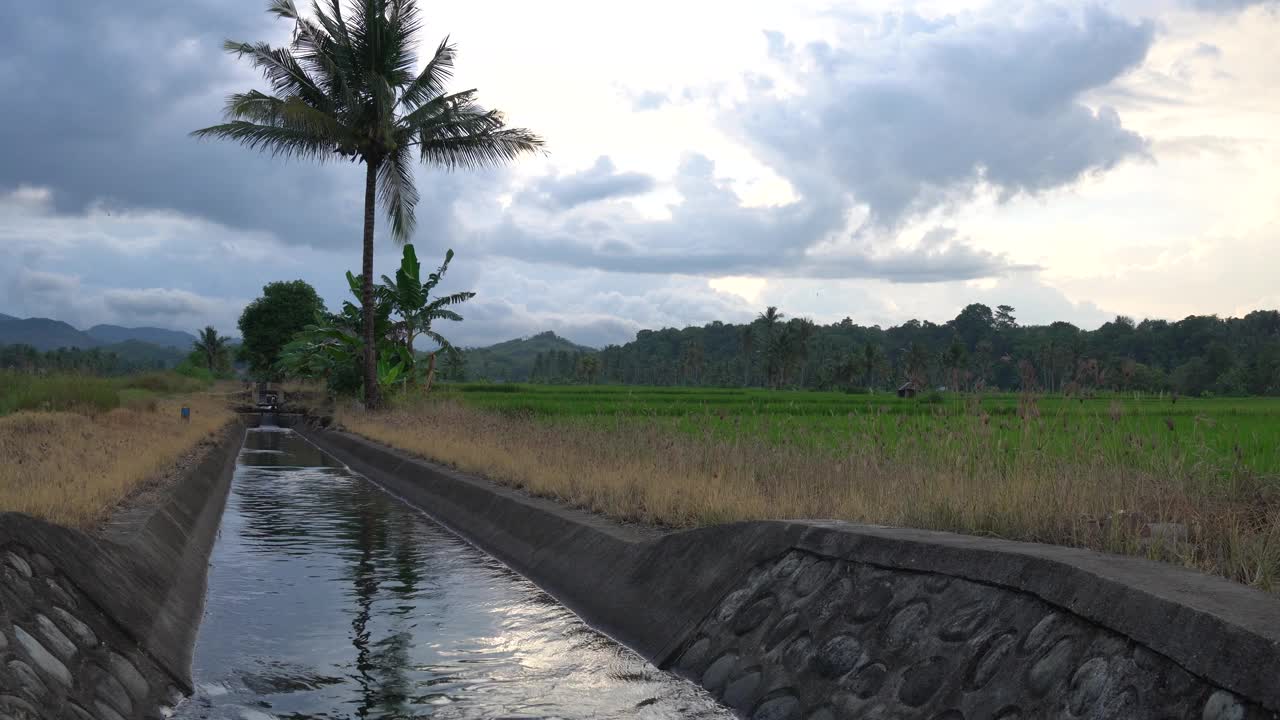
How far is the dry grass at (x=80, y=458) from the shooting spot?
29.1ft

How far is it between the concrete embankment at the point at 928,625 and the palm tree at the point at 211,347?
110219 millimetres

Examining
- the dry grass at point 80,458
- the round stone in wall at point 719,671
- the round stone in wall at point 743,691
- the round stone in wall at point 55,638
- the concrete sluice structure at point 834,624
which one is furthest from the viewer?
the dry grass at point 80,458

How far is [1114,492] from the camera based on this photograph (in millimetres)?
7070

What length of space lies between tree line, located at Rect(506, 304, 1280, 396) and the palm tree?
163 feet

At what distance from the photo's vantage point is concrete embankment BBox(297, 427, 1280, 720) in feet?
12.3

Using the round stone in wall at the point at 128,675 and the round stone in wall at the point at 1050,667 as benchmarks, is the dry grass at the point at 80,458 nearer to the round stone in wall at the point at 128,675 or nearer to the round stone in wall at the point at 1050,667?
the round stone in wall at the point at 128,675

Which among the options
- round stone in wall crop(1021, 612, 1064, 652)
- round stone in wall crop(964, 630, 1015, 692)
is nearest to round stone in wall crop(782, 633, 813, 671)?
round stone in wall crop(964, 630, 1015, 692)

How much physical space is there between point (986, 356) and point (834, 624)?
12900 centimetres

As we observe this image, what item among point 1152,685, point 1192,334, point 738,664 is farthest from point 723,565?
point 1192,334

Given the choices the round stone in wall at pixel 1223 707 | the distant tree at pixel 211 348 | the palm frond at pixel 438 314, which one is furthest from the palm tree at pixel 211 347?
the round stone in wall at pixel 1223 707

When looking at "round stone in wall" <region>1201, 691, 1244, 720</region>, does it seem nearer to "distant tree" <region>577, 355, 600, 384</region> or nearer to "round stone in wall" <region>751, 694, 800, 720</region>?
"round stone in wall" <region>751, 694, 800, 720</region>

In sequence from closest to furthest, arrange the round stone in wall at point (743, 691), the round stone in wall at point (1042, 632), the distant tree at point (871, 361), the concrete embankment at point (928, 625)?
the concrete embankment at point (928, 625), the round stone in wall at point (1042, 632), the round stone in wall at point (743, 691), the distant tree at point (871, 361)

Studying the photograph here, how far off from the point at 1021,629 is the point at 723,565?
3.15 meters

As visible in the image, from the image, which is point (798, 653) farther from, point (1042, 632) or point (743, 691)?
point (1042, 632)
